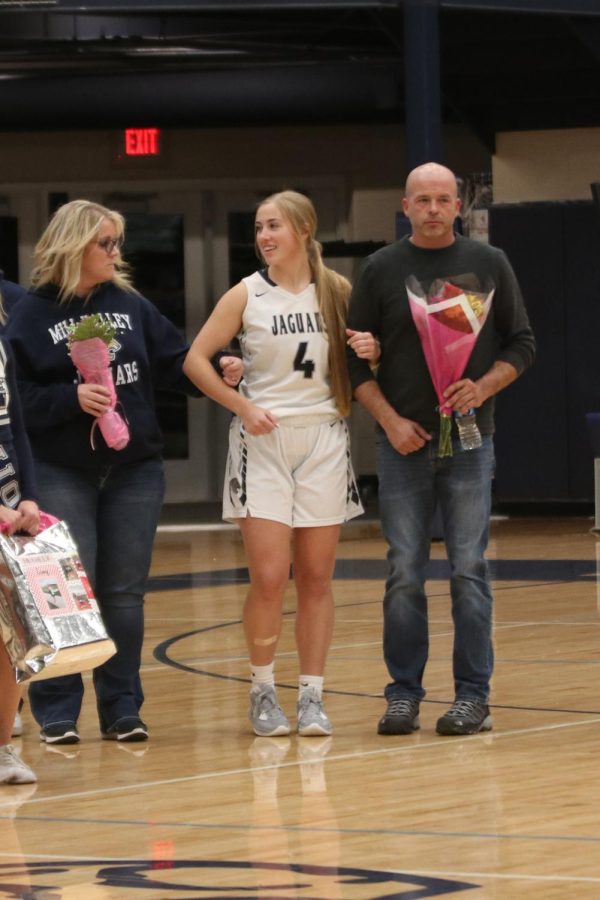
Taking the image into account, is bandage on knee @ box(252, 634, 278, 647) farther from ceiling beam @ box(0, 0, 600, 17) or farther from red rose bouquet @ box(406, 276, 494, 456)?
ceiling beam @ box(0, 0, 600, 17)

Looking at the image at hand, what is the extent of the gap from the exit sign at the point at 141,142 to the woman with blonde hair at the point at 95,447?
1124 cm

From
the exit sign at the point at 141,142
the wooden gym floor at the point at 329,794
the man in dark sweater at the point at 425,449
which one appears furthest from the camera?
the exit sign at the point at 141,142

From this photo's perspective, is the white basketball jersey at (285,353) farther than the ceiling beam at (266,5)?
No

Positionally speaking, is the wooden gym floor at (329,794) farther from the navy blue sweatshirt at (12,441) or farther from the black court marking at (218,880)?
the navy blue sweatshirt at (12,441)

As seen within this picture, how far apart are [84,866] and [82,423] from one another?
80.5 inches

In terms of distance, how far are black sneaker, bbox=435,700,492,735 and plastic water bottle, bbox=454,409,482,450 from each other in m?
0.79

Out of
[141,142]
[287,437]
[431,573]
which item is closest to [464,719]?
[287,437]

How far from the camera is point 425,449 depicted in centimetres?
602

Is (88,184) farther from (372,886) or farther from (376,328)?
(372,886)

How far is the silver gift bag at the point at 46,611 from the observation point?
5180mm

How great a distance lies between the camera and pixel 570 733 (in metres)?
5.94

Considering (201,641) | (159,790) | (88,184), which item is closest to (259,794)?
(159,790)

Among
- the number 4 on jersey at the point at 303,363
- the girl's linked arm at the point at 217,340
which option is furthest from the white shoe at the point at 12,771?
the number 4 on jersey at the point at 303,363

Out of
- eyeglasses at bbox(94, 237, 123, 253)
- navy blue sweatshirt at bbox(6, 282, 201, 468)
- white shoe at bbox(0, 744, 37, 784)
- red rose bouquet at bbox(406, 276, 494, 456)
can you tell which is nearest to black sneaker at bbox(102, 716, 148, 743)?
white shoe at bbox(0, 744, 37, 784)
